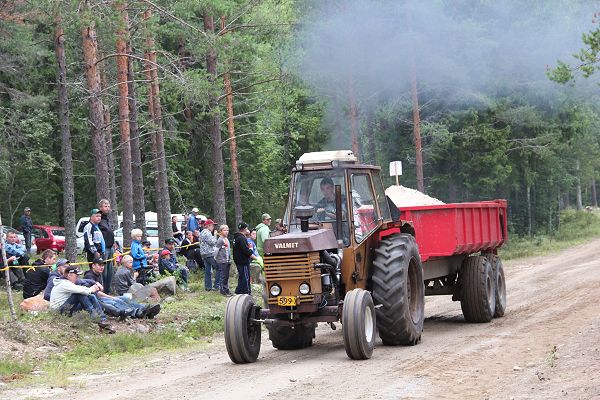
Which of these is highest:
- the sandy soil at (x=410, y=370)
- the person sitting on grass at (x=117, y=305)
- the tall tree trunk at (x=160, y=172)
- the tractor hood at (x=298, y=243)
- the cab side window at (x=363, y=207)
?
the tall tree trunk at (x=160, y=172)

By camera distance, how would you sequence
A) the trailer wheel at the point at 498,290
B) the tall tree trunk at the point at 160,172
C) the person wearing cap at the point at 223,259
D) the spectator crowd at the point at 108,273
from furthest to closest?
the tall tree trunk at the point at 160,172 → the person wearing cap at the point at 223,259 → the trailer wheel at the point at 498,290 → the spectator crowd at the point at 108,273

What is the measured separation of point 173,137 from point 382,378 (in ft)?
70.5

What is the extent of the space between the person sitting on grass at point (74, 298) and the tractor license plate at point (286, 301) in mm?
4206

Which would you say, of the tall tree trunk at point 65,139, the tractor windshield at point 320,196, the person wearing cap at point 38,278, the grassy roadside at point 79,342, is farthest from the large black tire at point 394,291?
the tall tree trunk at point 65,139

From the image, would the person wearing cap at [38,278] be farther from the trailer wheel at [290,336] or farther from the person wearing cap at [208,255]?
the trailer wheel at [290,336]

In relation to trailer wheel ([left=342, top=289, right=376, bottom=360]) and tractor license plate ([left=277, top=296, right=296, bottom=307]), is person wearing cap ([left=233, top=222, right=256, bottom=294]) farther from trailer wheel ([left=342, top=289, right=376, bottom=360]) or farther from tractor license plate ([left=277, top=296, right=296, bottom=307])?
trailer wheel ([left=342, top=289, right=376, bottom=360])

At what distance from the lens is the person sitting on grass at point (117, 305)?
49.0 ft

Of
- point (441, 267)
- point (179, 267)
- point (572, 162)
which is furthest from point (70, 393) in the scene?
point (572, 162)

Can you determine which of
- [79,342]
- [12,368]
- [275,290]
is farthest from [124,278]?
[275,290]

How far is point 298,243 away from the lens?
1094 centimetres

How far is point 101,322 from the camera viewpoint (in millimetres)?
14383

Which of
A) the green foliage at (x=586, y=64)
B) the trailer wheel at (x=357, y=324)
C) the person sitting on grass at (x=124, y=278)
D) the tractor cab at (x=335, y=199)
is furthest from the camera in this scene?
the green foliage at (x=586, y=64)

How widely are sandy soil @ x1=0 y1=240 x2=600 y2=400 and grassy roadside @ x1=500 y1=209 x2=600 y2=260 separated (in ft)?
60.2

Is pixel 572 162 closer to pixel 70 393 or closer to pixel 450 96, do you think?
pixel 450 96
